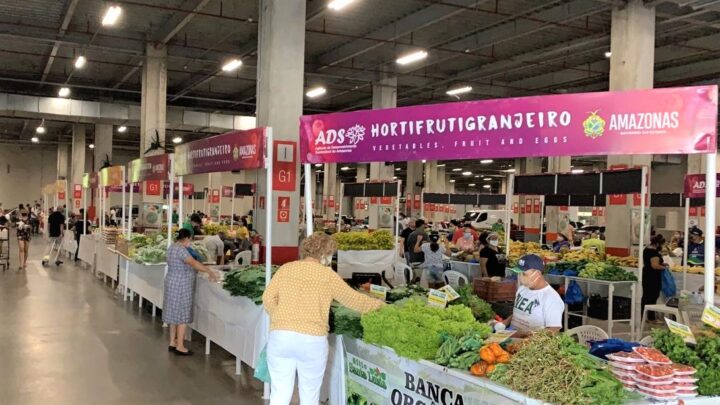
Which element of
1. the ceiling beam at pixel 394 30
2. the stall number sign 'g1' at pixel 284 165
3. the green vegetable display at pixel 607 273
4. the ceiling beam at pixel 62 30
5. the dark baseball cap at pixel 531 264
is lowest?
the green vegetable display at pixel 607 273

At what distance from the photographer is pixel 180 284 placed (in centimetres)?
743

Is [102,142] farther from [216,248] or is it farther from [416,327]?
[416,327]

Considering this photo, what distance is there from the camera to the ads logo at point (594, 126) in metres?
3.90

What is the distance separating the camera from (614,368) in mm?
3486

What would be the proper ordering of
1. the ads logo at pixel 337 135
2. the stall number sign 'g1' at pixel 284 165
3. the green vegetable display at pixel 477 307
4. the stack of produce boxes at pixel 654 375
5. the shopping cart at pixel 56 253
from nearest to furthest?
1. the stack of produce boxes at pixel 654 375
2. the ads logo at pixel 337 135
3. the green vegetable display at pixel 477 307
4. the stall number sign 'g1' at pixel 284 165
5. the shopping cart at pixel 56 253

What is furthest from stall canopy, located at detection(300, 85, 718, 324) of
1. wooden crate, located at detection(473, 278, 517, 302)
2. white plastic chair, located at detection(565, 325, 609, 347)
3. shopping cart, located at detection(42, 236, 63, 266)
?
shopping cart, located at detection(42, 236, 63, 266)

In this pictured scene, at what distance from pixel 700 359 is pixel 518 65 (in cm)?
1541

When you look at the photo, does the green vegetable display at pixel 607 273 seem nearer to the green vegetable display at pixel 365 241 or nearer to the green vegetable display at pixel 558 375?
the green vegetable display at pixel 365 241

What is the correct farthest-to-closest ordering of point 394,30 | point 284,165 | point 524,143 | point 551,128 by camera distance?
point 394,30, point 284,165, point 524,143, point 551,128

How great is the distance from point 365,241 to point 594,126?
10036 millimetres

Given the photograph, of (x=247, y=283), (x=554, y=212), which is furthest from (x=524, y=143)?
(x=554, y=212)

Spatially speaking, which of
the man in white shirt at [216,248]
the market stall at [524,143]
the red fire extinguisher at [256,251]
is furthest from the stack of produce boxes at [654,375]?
the man in white shirt at [216,248]

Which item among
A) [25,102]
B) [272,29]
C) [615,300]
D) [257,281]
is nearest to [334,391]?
[257,281]

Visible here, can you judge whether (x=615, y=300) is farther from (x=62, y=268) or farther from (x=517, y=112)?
(x=62, y=268)
